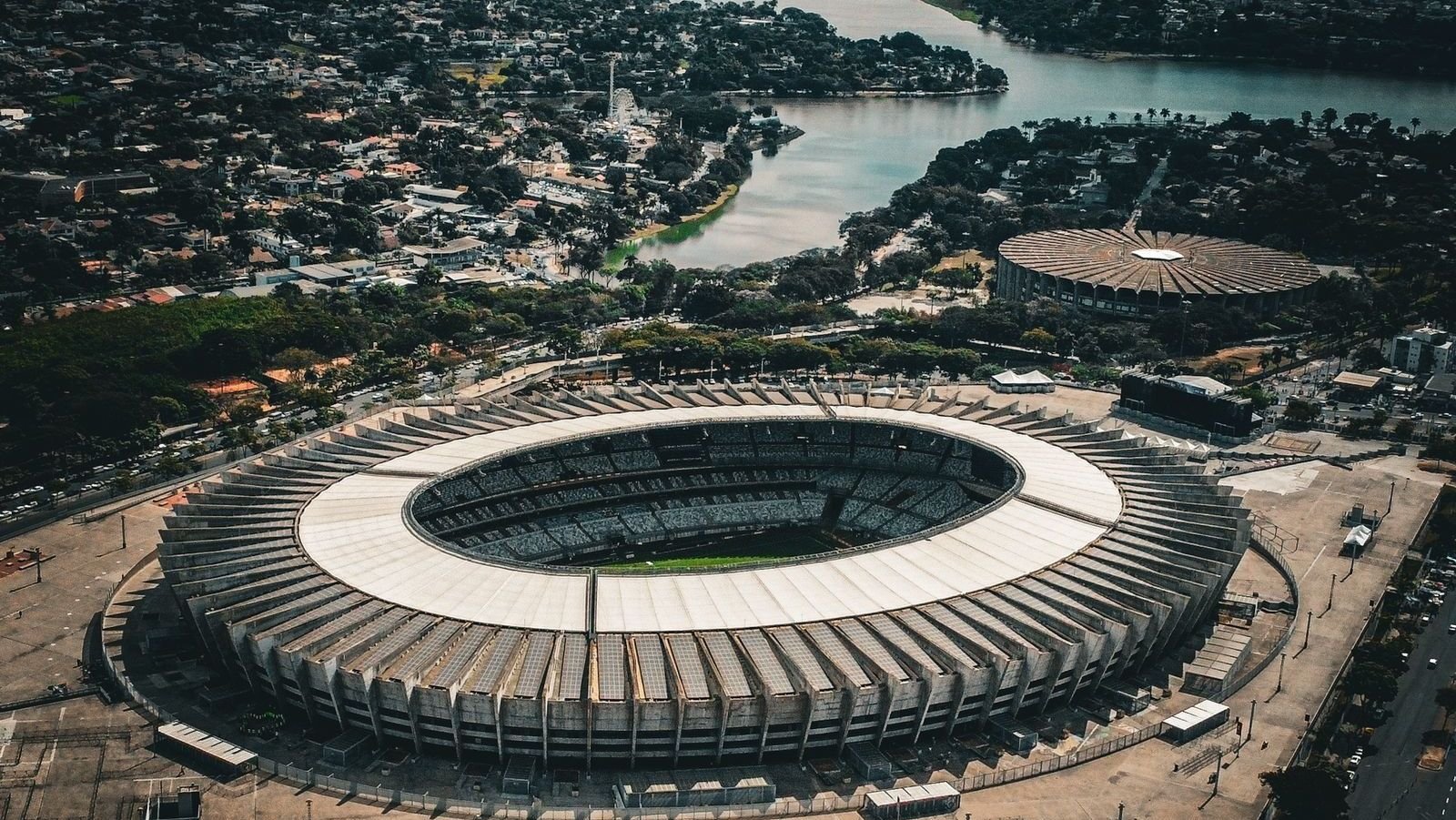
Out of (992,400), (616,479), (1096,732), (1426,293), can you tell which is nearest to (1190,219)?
(1426,293)

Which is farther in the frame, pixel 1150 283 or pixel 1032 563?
pixel 1150 283

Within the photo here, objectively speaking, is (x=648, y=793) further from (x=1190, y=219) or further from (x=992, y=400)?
(x=1190, y=219)

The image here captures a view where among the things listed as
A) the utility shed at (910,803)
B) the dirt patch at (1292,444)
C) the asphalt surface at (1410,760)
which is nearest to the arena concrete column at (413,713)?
the utility shed at (910,803)

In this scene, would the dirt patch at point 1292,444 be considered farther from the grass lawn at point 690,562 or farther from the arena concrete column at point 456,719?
the arena concrete column at point 456,719

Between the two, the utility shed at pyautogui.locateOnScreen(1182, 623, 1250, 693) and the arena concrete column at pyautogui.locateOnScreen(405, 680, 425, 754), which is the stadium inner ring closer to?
the utility shed at pyautogui.locateOnScreen(1182, 623, 1250, 693)

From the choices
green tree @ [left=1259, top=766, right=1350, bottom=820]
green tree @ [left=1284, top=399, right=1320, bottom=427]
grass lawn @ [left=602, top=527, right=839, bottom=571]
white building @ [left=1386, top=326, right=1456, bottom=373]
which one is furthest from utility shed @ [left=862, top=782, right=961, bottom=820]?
white building @ [left=1386, top=326, right=1456, bottom=373]
